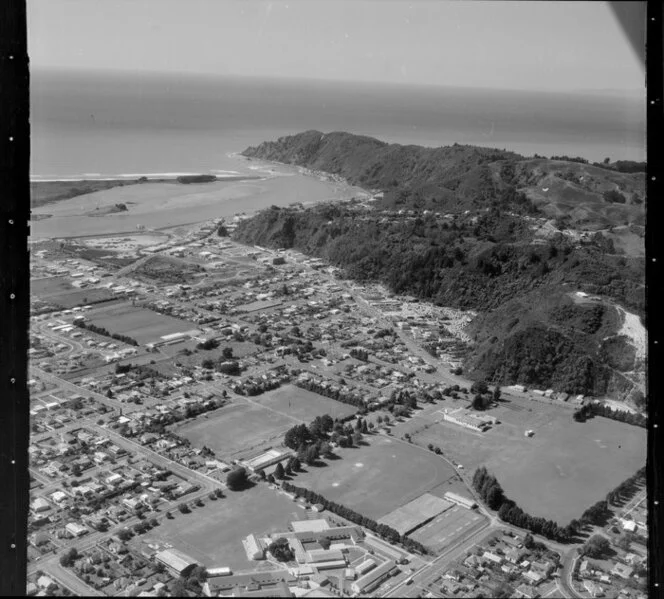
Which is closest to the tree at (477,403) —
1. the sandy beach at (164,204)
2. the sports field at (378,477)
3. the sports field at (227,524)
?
the sports field at (378,477)

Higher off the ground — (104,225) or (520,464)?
(104,225)

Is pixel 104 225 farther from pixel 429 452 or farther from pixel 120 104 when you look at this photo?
pixel 429 452

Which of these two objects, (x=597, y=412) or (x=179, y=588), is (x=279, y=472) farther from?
(x=597, y=412)

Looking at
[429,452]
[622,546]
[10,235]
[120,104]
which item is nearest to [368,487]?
[429,452]

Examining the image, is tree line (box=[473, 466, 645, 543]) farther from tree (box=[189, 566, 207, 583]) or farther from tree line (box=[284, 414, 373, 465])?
tree (box=[189, 566, 207, 583])

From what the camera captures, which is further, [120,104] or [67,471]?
[120,104]

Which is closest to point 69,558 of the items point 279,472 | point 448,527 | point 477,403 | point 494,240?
point 279,472

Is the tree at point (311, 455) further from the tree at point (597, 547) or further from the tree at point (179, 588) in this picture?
the tree at point (597, 547)
